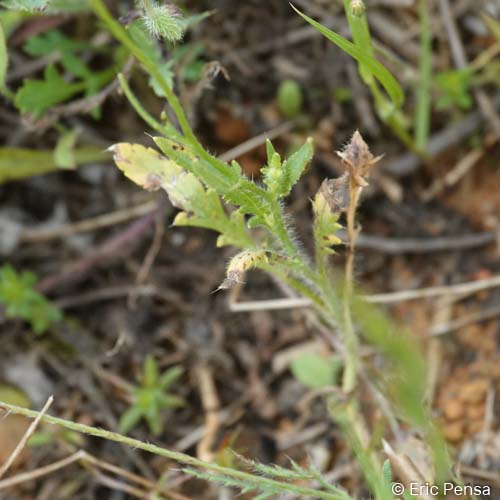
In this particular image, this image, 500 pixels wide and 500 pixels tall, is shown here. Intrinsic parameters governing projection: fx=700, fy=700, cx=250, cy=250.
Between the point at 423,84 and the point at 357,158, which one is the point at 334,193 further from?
the point at 423,84

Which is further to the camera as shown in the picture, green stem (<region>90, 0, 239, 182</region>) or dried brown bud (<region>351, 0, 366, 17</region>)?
dried brown bud (<region>351, 0, 366, 17</region>)

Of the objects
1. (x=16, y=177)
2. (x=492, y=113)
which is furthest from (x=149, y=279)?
(x=492, y=113)

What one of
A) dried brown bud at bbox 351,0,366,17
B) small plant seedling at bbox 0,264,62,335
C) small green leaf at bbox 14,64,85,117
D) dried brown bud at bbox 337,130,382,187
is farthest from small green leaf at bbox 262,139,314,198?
small plant seedling at bbox 0,264,62,335

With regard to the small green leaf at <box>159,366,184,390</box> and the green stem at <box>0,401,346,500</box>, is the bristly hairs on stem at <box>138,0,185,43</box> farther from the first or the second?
the small green leaf at <box>159,366,184,390</box>

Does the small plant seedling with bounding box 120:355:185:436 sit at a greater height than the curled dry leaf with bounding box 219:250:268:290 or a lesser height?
lesser

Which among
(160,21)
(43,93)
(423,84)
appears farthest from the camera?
(423,84)

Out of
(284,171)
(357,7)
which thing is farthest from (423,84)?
(284,171)

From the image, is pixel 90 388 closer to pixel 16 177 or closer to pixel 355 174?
pixel 16 177
